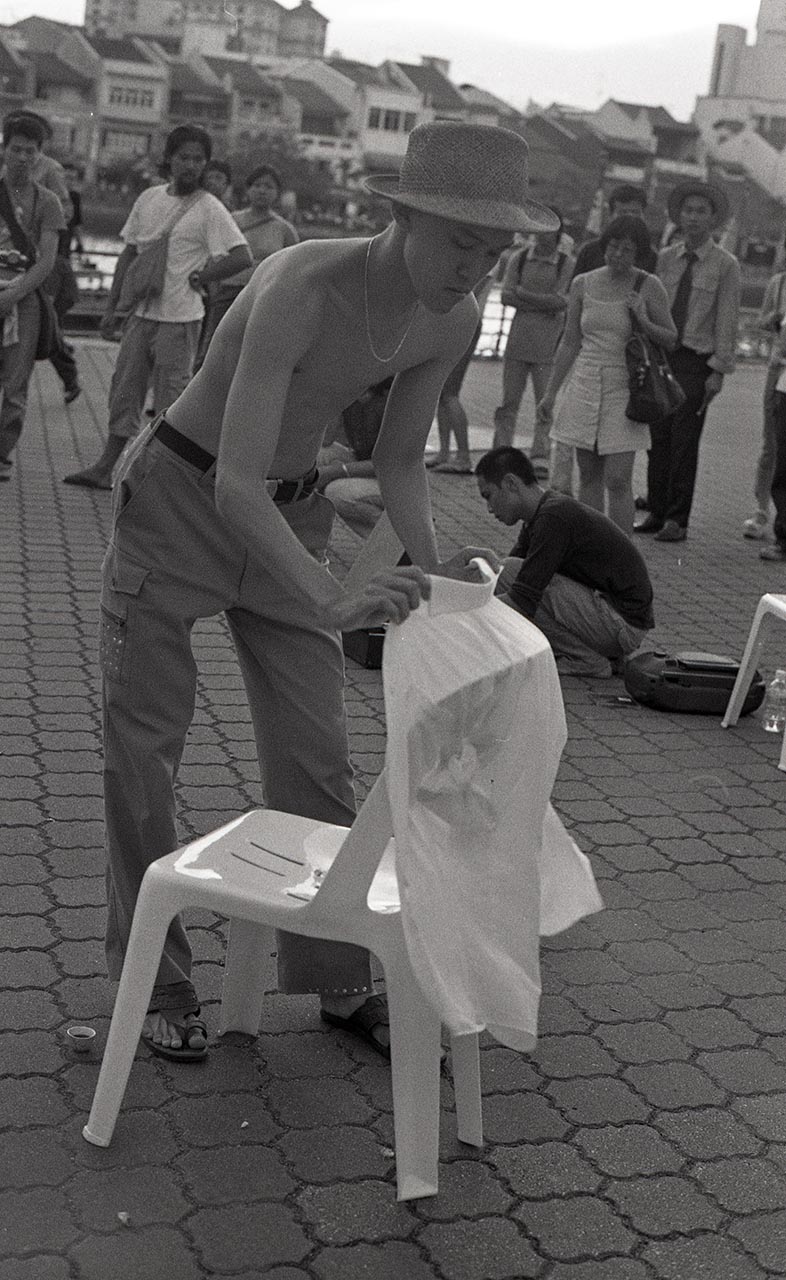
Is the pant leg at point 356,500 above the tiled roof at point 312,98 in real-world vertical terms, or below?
below

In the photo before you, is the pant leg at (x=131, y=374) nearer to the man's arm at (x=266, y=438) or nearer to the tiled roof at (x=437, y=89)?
the man's arm at (x=266, y=438)

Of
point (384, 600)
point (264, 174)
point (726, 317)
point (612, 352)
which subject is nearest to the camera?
point (384, 600)

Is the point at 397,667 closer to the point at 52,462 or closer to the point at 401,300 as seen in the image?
the point at 401,300

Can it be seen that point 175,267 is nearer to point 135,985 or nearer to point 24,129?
point 24,129

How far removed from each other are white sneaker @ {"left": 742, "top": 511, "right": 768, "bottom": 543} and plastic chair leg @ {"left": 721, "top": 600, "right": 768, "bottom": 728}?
14.3 feet

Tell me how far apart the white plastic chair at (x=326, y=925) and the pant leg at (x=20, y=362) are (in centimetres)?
654

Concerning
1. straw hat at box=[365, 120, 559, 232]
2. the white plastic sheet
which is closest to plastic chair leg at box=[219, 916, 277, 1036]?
the white plastic sheet

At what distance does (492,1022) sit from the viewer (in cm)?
267

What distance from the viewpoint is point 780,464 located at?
9633mm

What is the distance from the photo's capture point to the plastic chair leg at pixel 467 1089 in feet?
10.1

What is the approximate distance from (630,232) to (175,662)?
17.9ft

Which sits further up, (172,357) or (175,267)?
(175,267)

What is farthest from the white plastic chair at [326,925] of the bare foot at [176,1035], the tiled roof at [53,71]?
the tiled roof at [53,71]

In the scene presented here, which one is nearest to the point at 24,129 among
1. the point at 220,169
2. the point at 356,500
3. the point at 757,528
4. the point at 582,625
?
the point at 220,169
